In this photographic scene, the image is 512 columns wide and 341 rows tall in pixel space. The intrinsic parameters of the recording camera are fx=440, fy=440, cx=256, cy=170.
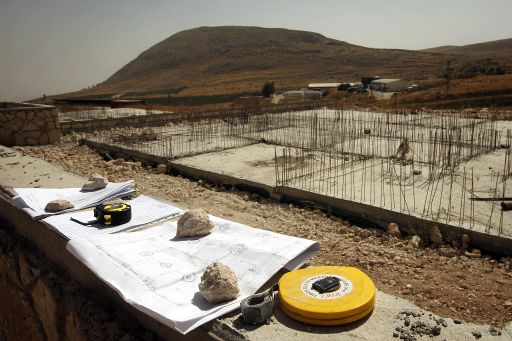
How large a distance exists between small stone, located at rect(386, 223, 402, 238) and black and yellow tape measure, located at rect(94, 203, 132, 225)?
2041 mm

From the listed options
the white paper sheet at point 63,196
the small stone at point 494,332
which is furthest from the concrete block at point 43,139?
the small stone at point 494,332

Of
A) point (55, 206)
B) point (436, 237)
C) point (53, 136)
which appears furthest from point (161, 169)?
point (436, 237)

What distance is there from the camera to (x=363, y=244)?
133 inches

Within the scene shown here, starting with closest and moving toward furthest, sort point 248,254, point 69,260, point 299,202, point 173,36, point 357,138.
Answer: point 248,254 < point 69,260 < point 299,202 < point 357,138 < point 173,36

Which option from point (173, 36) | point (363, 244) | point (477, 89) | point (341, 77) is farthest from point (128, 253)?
point (173, 36)

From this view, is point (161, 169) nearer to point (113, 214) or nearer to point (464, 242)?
point (113, 214)

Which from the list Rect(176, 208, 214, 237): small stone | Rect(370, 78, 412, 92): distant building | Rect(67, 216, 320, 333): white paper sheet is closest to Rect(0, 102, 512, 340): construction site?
Rect(67, 216, 320, 333): white paper sheet

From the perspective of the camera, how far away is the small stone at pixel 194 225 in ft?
8.83

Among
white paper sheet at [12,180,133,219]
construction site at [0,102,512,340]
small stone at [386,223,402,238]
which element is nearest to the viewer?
construction site at [0,102,512,340]

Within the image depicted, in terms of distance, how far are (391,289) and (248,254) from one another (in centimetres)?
96

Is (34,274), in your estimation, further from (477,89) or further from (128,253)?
(477,89)

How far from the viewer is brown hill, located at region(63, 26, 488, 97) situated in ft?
124

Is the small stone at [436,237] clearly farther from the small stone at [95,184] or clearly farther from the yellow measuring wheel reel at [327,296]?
the small stone at [95,184]

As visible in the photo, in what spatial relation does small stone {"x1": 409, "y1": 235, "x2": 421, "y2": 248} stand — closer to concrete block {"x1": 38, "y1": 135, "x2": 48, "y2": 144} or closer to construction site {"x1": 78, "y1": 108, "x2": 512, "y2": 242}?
construction site {"x1": 78, "y1": 108, "x2": 512, "y2": 242}
